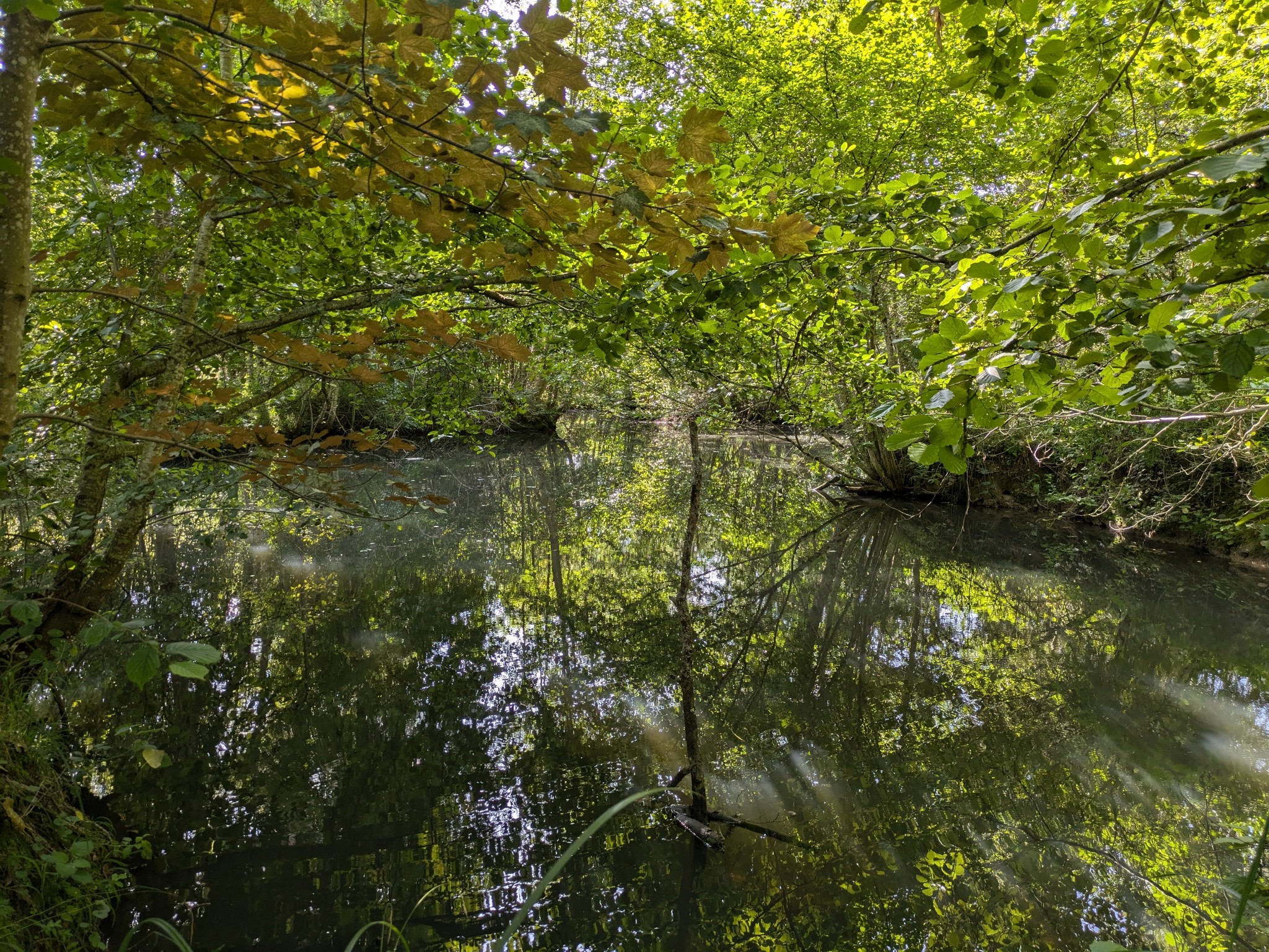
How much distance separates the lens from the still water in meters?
2.98

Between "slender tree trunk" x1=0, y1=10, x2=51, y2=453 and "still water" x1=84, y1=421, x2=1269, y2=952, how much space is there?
2.47 metres

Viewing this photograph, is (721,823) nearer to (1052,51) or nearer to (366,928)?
(366,928)

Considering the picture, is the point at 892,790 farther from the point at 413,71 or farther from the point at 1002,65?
the point at 413,71

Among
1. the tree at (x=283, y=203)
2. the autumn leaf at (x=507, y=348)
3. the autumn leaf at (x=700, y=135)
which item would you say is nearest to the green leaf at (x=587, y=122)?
the tree at (x=283, y=203)

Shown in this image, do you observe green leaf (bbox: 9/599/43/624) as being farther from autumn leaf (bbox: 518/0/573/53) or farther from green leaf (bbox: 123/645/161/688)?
autumn leaf (bbox: 518/0/573/53)

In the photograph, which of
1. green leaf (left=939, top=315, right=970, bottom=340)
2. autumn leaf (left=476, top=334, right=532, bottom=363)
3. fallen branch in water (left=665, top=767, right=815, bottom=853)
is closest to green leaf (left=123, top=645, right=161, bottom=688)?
autumn leaf (left=476, top=334, right=532, bottom=363)

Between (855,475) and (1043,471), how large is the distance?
3356 millimetres

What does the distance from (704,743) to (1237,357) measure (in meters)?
3.85

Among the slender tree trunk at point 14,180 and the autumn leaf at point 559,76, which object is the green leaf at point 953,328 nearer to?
the autumn leaf at point 559,76

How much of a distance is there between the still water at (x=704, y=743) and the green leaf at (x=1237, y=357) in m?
1.29

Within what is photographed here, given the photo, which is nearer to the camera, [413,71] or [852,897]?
[413,71]

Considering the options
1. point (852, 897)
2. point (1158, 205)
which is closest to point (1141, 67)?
point (1158, 205)

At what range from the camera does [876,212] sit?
223 cm

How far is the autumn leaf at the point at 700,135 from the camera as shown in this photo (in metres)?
1.30
